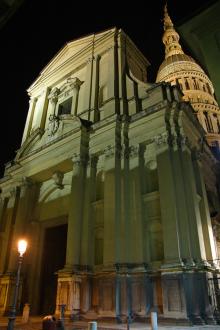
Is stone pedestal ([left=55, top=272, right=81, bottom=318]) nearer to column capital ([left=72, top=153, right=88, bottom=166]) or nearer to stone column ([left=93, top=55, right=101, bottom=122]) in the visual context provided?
column capital ([left=72, top=153, right=88, bottom=166])

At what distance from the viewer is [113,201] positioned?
13945 millimetres

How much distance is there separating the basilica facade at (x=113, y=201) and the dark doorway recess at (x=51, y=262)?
2.7 inches

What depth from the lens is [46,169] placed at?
1819cm

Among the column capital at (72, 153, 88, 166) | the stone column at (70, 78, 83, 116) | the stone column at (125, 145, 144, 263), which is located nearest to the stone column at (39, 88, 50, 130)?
the stone column at (70, 78, 83, 116)

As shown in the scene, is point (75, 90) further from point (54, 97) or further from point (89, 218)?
point (89, 218)

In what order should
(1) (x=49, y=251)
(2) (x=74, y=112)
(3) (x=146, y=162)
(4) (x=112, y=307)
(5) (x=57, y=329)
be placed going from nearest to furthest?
(5) (x=57, y=329) → (4) (x=112, y=307) → (3) (x=146, y=162) → (1) (x=49, y=251) → (2) (x=74, y=112)

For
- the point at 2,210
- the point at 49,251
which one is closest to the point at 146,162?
the point at 49,251

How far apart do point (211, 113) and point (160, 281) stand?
31293 millimetres

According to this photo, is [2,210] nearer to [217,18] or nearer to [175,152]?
[175,152]

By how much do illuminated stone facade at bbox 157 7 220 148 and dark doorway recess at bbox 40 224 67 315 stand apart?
24.3 metres

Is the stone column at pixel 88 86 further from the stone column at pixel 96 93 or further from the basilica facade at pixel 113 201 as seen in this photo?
the stone column at pixel 96 93

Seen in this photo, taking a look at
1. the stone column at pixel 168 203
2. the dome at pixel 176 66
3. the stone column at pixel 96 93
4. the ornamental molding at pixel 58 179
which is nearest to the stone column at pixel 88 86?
the stone column at pixel 96 93

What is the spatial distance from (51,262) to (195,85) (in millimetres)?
35036

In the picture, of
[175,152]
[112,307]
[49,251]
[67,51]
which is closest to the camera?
[112,307]
